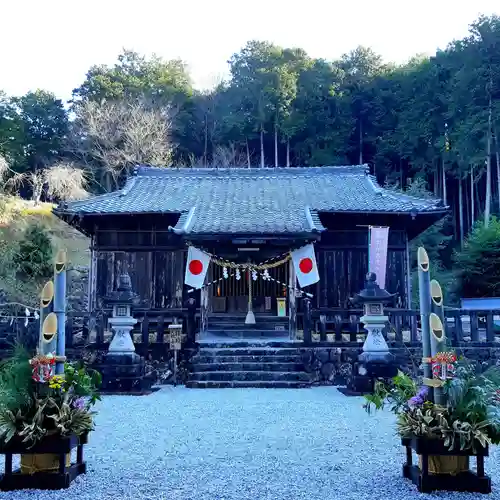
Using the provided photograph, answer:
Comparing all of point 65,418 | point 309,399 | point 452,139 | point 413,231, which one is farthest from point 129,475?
point 452,139

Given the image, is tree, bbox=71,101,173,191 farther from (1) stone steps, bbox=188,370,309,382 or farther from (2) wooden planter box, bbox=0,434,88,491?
(2) wooden planter box, bbox=0,434,88,491

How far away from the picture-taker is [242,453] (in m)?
5.07

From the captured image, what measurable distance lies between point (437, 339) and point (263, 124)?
29951mm

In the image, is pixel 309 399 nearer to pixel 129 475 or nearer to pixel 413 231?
pixel 129 475

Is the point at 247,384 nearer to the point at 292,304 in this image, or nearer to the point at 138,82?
the point at 292,304

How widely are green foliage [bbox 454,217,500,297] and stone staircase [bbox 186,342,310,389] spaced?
14.0 metres

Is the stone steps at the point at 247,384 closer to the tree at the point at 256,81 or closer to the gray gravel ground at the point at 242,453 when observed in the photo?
the gray gravel ground at the point at 242,453

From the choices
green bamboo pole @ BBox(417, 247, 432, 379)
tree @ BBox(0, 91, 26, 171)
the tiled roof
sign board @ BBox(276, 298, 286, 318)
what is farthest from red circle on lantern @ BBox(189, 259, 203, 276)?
tree @ BBox(0, 91, 26, 171)

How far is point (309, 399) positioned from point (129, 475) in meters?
4.75

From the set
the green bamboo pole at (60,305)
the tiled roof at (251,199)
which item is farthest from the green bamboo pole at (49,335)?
the tiled roof at (251,199)

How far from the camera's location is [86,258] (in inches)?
1128

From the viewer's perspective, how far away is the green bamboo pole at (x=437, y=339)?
3.86m

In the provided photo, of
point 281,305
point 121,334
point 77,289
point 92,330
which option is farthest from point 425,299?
point 77,289

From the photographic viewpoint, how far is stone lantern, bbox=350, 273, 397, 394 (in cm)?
906
